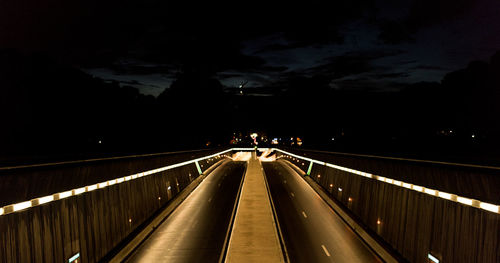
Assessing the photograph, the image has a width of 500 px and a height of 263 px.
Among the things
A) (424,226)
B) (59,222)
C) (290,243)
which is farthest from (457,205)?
(59,222)

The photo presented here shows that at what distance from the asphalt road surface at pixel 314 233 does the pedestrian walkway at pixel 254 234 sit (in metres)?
0.72

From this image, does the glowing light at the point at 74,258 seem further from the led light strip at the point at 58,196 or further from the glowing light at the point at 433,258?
the glowing light at the point at 433,258

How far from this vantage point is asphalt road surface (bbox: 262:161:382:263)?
16344mm

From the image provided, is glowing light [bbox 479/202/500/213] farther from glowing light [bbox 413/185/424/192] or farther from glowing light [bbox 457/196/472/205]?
glowing light [bbox 413/185/424/192]

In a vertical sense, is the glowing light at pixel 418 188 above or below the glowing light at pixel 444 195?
below

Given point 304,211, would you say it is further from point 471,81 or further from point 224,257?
point 471,81

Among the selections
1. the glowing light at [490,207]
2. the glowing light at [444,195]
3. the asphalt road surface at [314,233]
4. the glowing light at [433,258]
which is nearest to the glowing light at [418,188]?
the glowing light at [444,195]

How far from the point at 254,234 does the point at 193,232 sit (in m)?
3.60

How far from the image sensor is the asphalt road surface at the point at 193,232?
→ 1645cm

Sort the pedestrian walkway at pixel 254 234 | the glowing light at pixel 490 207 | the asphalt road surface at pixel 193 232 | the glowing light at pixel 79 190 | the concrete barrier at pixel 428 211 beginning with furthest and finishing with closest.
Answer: the asphalt road surface at pixel 193 232 → the pedestrian walkway at pixel 254 234 → the glowing light at pixel 79 190 → the concrete barrier at pixel 428 211 → the glowing light at pixel 490 207

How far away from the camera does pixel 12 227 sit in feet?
33.2

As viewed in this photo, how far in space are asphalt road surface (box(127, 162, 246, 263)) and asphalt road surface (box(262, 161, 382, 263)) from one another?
3.77 m

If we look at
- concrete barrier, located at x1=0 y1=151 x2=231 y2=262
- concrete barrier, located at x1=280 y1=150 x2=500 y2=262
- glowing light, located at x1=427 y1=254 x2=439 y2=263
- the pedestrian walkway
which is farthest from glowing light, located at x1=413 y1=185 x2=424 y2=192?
concrete barrier, located at x1=0 y1=151 x2=231 y2=262

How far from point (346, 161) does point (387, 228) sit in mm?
9779
